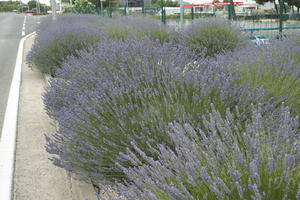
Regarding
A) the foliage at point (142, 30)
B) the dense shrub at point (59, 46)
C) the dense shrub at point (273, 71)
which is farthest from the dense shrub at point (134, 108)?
the foliage at point (142, 30)

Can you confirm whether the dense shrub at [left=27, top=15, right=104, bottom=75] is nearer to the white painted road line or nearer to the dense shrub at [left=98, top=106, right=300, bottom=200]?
the white painted road line

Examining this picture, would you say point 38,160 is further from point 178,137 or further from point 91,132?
point 178,137

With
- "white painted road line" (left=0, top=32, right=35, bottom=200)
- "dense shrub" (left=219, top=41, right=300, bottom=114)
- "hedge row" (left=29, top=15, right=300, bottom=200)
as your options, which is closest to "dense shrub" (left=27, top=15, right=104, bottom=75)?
"white painted road line" (left=0, top=32, right=35, bottom=200)

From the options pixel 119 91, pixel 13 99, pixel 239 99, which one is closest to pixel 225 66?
pixel 239 99

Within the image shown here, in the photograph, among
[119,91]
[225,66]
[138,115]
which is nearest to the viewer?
[138,115]

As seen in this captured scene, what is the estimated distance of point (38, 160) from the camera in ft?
13.1

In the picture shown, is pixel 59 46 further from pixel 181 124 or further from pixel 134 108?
pixel 181 124

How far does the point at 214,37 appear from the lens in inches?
312

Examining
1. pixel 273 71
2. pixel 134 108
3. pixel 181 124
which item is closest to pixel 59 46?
pixel 273 71

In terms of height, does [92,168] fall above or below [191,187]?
A: below

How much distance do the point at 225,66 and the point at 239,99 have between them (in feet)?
3.06

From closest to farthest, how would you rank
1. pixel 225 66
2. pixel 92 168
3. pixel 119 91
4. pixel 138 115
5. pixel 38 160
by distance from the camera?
pixel 92 168, pixel 138 115, pixel 119 91, pixel 38 160, pixel 225 66

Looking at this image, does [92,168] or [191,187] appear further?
[92,168]

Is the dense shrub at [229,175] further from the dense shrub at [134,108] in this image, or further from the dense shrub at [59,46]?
the dense shrub at [59,46]
